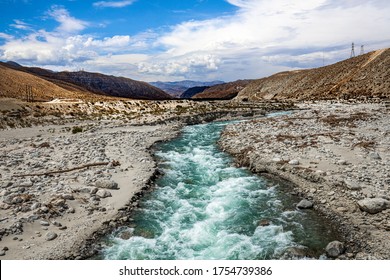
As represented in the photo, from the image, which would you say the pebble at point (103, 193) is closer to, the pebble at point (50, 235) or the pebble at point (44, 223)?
the pebble at point (44, 223)

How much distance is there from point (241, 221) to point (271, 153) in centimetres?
810

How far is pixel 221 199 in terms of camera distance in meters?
13.2

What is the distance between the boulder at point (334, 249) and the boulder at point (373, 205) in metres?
2.51

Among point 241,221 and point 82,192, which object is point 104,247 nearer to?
point 82,192

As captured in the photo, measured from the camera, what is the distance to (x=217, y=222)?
11.1 m

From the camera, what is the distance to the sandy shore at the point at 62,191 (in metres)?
9.09

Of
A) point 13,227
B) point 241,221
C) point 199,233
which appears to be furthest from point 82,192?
point 241,221

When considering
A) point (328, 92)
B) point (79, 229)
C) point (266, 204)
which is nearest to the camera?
point (79, 229)

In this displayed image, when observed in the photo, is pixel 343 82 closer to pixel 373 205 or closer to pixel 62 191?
pixel 373 205

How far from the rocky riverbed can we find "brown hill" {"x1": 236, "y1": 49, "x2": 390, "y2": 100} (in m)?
54.0

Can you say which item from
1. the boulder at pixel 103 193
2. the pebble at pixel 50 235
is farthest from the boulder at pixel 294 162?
the pebble at pixel 50 235

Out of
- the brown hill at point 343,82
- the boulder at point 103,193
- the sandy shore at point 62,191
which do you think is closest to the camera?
the sandy shore at point 62,191

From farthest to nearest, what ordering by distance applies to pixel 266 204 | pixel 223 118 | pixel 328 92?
pixel 328 92 < pixel 223 118 < pixel 266 204

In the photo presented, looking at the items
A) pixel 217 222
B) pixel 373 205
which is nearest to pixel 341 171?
pixel 373 205
